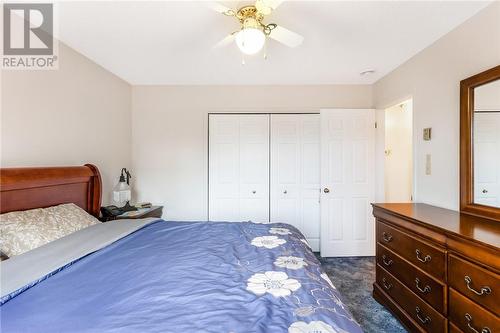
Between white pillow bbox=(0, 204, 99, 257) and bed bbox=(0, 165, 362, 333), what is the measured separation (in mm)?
104

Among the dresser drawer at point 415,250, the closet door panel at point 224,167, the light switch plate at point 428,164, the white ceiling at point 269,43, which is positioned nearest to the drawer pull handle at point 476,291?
the dresser drawer at point 415,250

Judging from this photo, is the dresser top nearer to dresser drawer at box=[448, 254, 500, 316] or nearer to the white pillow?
dresser drawer at box=[448, 254, 500, 316]

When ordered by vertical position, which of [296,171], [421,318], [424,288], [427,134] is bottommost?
[421,318]

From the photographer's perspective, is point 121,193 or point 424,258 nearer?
point 424,258

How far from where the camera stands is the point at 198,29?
6.76ft

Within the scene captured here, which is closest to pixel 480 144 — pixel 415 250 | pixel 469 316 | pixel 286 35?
pixel 415 250

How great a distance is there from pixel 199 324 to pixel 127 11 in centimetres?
207

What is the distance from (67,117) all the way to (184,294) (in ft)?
7.23

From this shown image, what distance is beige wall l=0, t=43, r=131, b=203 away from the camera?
187cm

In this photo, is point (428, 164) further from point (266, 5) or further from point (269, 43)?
point (266, 5)

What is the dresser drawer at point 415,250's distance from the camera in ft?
5.21

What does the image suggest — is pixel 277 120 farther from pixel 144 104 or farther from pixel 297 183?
pixel 144 104

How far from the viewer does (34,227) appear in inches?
61.2

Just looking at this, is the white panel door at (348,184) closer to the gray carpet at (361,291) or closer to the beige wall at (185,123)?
the gray carpet at (361,291)
